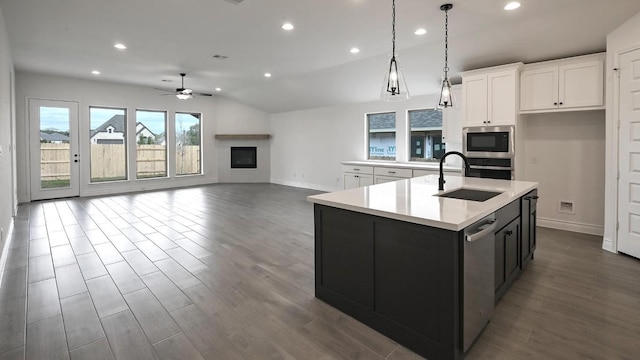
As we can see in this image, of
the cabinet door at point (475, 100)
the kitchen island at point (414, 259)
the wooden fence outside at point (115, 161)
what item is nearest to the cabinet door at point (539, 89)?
the cabinet door at point (475, 100)

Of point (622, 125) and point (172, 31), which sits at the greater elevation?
point (172, 31)

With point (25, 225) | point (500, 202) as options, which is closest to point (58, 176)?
point (25, 225)

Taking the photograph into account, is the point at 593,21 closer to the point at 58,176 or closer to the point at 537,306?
the point at 537,306

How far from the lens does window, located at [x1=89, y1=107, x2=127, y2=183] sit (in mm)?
8164

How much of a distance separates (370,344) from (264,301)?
37.3 inches

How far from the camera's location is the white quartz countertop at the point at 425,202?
185cm

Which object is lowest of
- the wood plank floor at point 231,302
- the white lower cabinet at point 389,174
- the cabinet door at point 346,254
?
the wood plank floor at point 231,302

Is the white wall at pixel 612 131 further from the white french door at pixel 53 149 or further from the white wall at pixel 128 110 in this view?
the white french door at pixel 53 149

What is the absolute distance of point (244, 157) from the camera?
10719 millimetres

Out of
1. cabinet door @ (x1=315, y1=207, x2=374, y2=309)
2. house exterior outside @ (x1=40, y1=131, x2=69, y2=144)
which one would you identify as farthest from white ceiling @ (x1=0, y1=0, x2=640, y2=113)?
cabinet door @ (x1=315, y1=207, x2=374, y2=309)

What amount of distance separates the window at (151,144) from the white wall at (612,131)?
9453mm

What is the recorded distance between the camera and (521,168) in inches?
195

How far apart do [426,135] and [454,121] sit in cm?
131

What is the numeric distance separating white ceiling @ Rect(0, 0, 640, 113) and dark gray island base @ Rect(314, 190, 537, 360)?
2.38 metres
